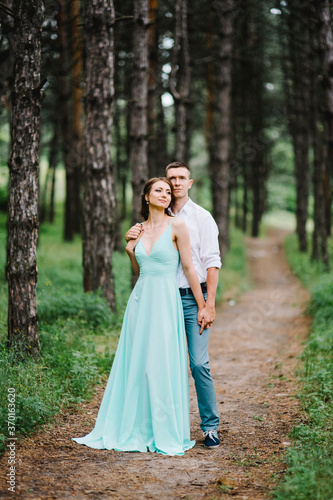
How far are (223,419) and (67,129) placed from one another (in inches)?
586

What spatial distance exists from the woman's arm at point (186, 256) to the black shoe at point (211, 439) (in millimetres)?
1197

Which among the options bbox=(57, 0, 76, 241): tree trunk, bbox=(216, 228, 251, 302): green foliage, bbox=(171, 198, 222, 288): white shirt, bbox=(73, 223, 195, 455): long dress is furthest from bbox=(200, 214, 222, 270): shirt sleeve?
bbox=(57, 0, 76, 241): tree trunk

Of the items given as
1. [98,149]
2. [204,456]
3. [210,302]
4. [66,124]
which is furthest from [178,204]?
[66,124]

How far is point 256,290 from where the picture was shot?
53.6 feet

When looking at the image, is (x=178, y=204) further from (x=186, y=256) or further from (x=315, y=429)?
(x=315, y=429)

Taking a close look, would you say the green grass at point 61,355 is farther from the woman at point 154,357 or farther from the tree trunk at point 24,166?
the woman at point 154,357

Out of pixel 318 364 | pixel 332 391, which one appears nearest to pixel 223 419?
pixel 332 391

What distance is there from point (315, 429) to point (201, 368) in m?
1.26

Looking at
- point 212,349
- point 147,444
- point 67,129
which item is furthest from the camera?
point 67,129

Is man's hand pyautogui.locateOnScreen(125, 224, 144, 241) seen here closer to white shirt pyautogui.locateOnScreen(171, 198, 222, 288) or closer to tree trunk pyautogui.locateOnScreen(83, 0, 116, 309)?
white shirt pyautogui.locateOnScreen(171, 198, 222, 288)

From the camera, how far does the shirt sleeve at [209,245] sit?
460cm

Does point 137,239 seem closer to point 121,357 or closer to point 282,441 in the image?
point 121,357

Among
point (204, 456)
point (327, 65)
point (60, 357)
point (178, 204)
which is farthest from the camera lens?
point (327, 65)

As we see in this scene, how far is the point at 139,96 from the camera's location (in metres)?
10.4
